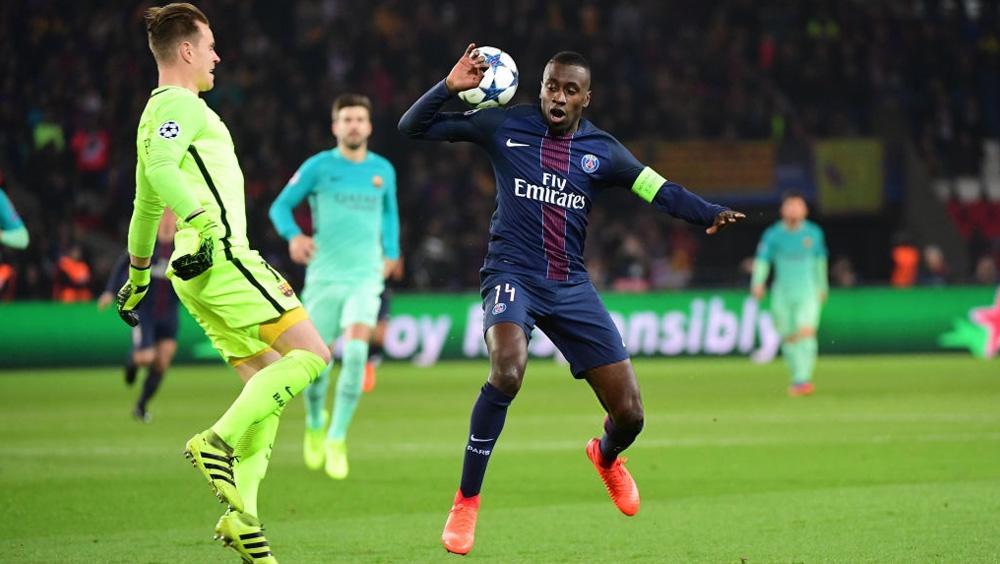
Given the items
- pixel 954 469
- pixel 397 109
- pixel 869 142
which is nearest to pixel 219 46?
pixel 397 109

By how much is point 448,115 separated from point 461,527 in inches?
81.2

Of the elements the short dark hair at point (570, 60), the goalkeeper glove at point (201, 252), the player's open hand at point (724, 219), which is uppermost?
the short dark hair at point (570, 60)

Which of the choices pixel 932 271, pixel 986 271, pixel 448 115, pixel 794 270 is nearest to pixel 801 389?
pixel 794 270

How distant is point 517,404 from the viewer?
634 inches

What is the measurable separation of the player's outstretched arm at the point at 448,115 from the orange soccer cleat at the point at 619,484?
5.98 ft

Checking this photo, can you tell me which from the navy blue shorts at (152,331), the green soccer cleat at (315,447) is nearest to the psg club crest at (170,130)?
the green soccer cleat at (315,447)

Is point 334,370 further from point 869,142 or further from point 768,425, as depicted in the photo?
point 869,142

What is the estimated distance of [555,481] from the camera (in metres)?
9.95

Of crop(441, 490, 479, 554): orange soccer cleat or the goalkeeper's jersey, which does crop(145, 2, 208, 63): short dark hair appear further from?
crop(441, 490, 479, 554): orange soccer cleat

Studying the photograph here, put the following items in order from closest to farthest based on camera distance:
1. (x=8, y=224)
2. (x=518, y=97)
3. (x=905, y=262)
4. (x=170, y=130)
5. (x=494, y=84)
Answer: (x=170, y=130), (x=494, y=84), (x=8, y=224), (x=905, y=262), (x=518, y=97)

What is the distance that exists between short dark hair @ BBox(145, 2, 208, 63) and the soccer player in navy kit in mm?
1264

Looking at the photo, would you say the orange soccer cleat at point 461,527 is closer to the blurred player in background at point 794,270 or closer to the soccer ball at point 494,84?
the soccer ball at point 494,84

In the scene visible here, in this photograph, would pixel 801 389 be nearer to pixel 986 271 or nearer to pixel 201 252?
pixel 986 271

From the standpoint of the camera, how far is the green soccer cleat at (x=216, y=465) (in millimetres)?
5777
